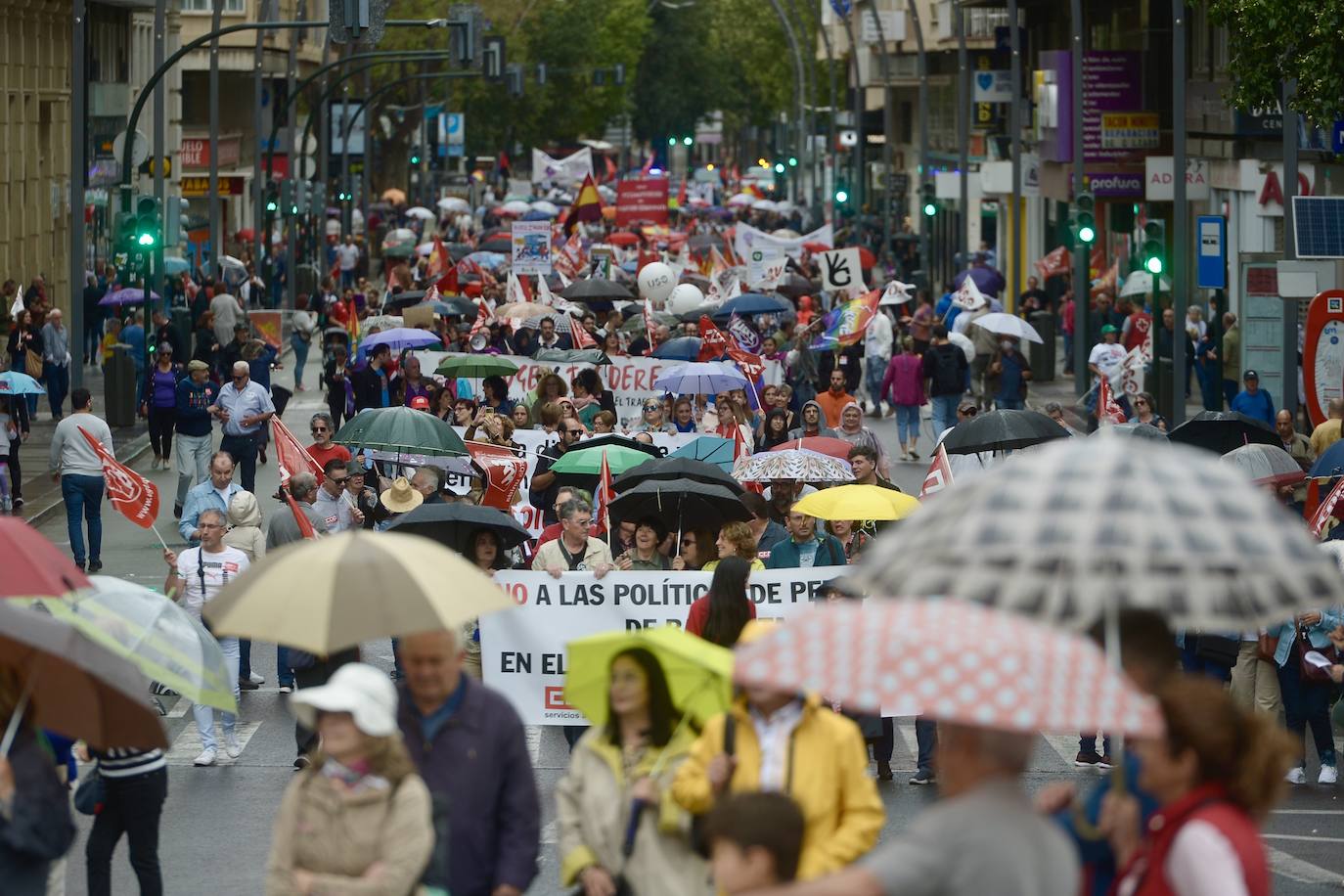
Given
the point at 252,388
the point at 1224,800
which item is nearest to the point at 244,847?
the point at 1224,800

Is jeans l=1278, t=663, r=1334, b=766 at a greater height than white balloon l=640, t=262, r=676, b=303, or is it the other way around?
white balloon l=640, t=262, r=676, b=303

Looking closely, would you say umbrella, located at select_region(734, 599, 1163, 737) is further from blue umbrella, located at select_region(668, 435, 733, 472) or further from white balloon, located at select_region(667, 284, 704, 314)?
white balloon, located at select_region(667, 284, 704, 314)

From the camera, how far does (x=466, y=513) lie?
13.3 meters

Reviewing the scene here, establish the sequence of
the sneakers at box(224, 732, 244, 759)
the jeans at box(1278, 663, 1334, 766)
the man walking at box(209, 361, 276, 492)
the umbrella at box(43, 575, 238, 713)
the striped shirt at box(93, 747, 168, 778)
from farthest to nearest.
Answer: the man walking at box(209, 361, 276, 492) < the sneakers at box(224, 732, 244, 759) < the jeans at box(1278, 663, 1334, 766) < the striped shirt at box(93, 747, 168, 778) < the umbrella at box(43, 575, 238, 713)

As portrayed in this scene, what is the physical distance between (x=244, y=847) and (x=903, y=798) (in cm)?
342

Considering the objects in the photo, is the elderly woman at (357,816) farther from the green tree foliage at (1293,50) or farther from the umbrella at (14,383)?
the umbrella at (14,383)

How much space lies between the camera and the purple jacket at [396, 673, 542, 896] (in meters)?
6.89

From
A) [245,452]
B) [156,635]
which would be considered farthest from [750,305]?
[156,635]

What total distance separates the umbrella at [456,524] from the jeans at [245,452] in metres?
10.4

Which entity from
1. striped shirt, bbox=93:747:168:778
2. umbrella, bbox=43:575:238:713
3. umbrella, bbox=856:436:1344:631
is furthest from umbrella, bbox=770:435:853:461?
umbrella, bbox=856:436:1344:631

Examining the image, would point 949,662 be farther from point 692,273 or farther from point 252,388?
point 692,273

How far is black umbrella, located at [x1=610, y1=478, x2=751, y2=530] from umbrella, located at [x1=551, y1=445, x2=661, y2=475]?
2.50 metres

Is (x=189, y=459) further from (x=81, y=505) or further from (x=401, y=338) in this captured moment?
(x=401, y=338)

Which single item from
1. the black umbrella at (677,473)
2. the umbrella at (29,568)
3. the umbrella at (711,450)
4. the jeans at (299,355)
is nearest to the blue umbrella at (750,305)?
the jeans at (299,355)
